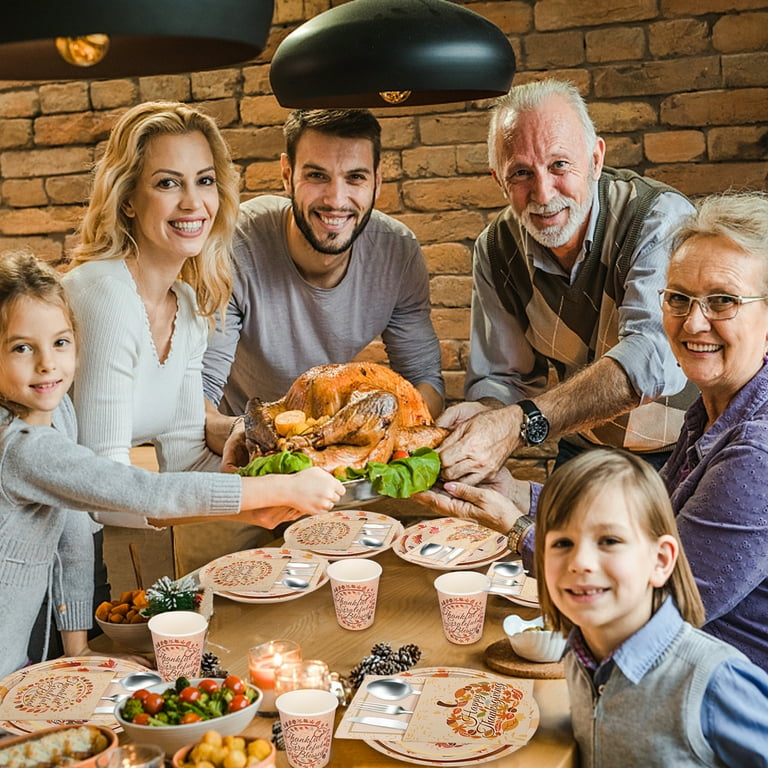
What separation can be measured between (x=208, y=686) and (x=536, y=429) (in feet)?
3.82

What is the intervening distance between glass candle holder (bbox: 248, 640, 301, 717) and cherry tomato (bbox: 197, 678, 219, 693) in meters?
0.13

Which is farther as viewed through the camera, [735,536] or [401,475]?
[401,475]

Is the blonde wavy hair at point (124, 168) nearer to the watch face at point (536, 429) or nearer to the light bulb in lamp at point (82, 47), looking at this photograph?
the watch face at point (536, 429)

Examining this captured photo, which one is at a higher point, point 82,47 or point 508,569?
point 82,47

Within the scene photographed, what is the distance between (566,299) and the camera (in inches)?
106

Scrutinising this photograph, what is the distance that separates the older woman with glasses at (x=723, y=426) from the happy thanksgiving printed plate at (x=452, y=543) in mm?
232

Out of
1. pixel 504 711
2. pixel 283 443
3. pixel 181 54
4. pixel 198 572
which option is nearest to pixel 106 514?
pixel 198 572

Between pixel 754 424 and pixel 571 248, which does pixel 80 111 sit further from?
pixel 754 424

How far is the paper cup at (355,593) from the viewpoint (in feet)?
5.90

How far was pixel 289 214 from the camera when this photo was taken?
9.54 ft

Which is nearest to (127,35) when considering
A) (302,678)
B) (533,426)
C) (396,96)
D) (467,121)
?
(396,96)

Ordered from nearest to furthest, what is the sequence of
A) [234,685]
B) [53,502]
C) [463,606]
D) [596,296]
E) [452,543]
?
[234,685]
[463,606]
[53,502]
[452,543]
[596,296]

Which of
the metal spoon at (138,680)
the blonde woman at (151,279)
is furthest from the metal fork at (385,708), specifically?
the blonde woman at (151,279)

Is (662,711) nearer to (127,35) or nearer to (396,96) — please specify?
(127,35)
